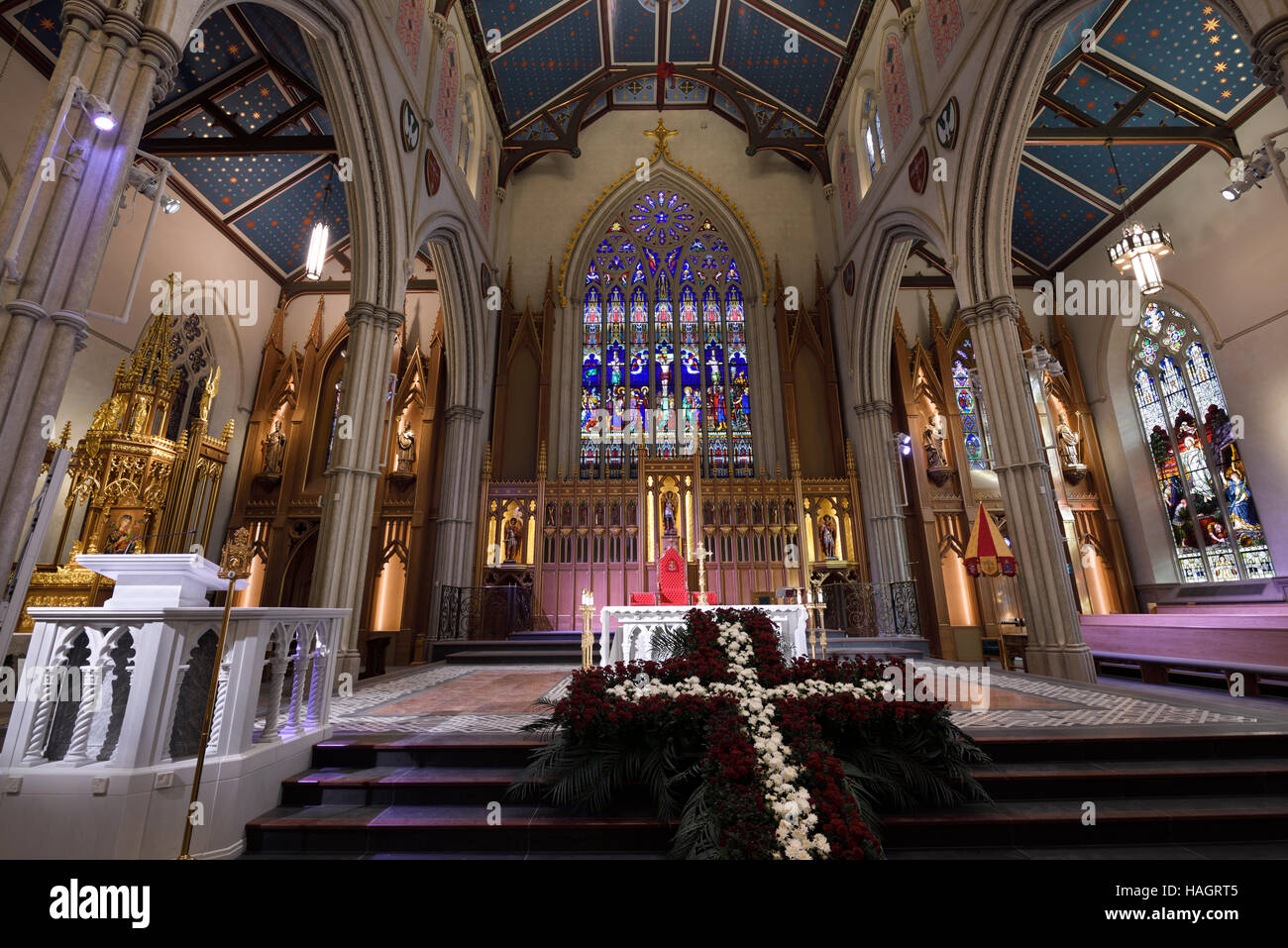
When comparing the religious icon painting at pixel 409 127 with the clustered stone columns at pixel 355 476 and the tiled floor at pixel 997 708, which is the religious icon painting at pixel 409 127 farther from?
the tiled floor at pixel 997 708

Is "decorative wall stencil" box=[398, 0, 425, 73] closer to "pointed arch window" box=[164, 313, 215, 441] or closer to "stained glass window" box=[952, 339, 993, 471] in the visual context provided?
"pointed arch window" box=[164, 313, 215, 441]

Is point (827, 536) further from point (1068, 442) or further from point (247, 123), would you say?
point (247, 123)

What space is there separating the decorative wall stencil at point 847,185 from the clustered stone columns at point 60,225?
12.7 meters

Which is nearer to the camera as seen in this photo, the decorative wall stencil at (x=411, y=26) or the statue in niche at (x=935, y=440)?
the decorative wall stencil at (x=411, y=26)

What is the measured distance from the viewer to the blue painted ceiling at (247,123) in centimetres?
895

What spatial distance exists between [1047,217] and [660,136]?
9.74 m

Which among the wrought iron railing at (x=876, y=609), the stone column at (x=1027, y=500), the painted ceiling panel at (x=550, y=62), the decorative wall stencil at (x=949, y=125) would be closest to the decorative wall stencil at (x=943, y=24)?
the decorative wall stencil at (x=949, y=125)

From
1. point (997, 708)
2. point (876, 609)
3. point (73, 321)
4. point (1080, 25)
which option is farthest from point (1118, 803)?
point (1080, 25)

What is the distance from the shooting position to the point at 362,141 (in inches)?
303

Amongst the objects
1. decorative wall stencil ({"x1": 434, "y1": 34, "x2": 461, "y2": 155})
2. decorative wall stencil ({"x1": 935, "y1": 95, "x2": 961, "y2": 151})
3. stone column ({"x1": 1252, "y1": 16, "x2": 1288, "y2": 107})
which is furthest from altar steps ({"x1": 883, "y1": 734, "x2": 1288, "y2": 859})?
decorative wall stencil ({"x1": 434, "y1": 34, "x2": 461, "y2": 155})

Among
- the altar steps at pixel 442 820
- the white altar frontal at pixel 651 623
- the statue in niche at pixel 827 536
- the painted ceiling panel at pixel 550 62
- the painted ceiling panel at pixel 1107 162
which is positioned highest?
the painted ceiling panel at pixel 550 62

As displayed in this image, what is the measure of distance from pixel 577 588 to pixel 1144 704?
30.7 ft
